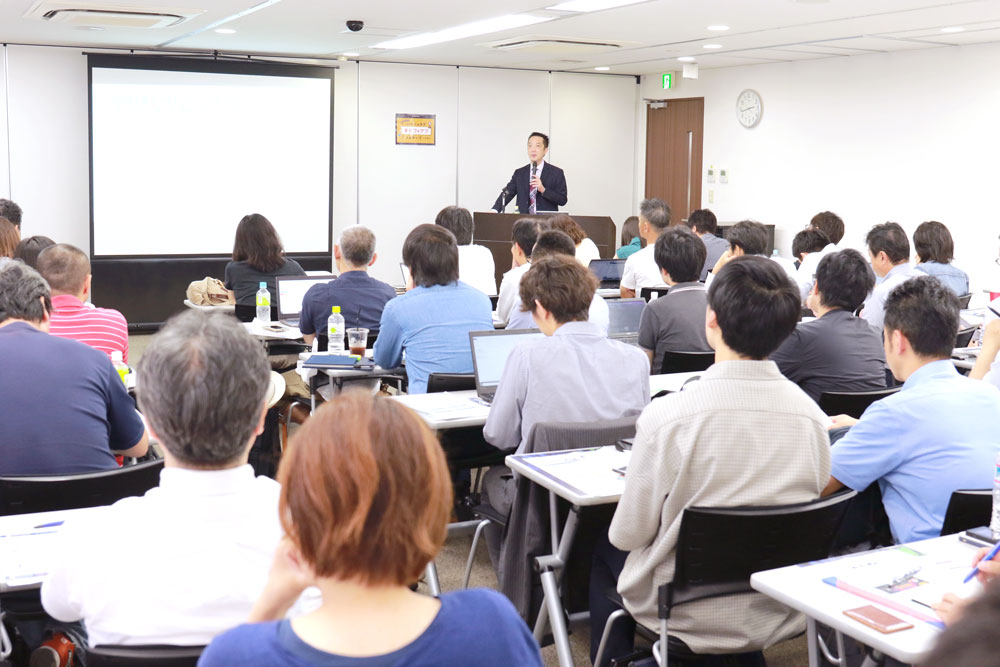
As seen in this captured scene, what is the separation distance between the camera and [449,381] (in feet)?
13.9

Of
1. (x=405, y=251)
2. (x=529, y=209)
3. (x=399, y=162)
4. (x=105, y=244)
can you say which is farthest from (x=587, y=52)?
(x=405, y=251)

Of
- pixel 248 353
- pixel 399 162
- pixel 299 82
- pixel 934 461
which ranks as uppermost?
pixel 299 82

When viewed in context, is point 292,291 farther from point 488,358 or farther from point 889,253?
point 889,253

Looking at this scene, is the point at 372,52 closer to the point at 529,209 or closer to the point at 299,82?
the point at 299,82

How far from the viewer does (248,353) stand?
1.80 m

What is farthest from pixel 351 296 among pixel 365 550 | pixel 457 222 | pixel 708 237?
pixel 365 550

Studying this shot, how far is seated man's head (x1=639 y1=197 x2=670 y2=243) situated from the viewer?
24.8 ft

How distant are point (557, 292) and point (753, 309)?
3.38ft

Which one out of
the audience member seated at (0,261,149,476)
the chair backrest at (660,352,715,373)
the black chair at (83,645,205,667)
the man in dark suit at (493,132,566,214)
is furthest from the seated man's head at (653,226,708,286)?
the man in dark suit at (493,132,566,214)

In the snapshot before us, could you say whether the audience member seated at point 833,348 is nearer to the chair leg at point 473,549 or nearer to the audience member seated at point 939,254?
the chair leg at point 473,549

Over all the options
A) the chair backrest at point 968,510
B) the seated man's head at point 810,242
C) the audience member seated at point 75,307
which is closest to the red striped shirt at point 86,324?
the audience member seated at point 75,307

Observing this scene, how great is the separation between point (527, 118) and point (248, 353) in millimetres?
10884

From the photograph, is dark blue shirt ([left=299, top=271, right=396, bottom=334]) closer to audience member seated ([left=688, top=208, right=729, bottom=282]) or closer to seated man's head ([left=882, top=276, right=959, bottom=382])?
seated man's head ([left=882, top=276, right=959, bottom=382])

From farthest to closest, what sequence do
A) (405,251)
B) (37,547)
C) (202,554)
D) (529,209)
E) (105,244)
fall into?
(529,209) → (105,244) → (405,251) → (37,547) → (202,554)
